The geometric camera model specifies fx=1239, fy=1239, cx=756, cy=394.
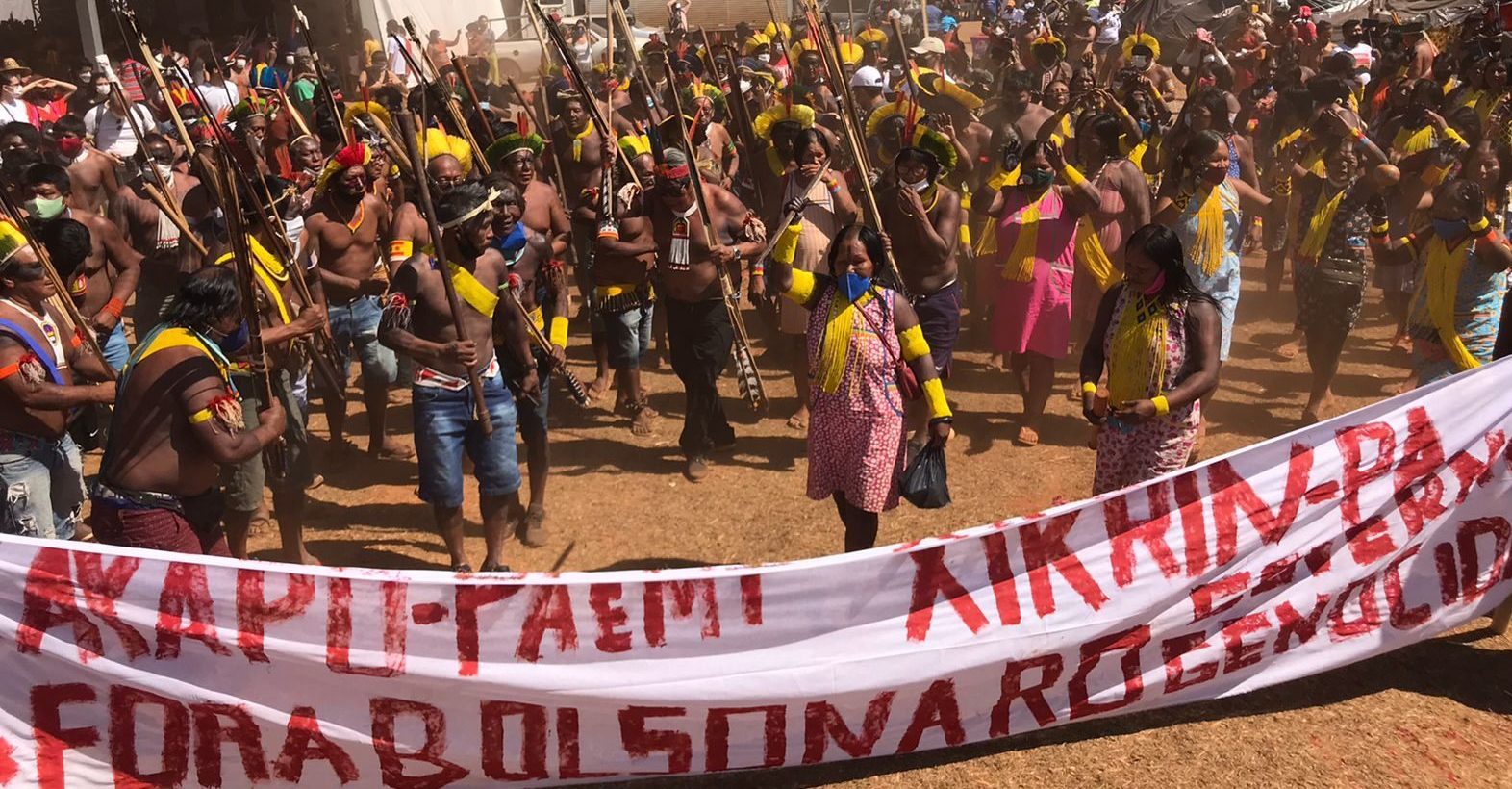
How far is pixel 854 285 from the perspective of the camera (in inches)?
223

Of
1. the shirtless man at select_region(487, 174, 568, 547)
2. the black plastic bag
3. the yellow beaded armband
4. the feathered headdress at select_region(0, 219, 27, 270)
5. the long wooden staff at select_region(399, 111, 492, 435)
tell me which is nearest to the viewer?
the long wooden staff at select_region(399, 111, 492, 435)

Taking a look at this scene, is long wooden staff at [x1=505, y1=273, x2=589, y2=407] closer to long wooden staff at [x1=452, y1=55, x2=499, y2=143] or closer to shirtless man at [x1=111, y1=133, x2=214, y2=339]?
shirtless man at [x1=111, y1=133, x2=214, y2=339]

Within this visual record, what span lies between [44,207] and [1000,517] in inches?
233

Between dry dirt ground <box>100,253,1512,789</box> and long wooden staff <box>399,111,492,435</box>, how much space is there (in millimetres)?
1305

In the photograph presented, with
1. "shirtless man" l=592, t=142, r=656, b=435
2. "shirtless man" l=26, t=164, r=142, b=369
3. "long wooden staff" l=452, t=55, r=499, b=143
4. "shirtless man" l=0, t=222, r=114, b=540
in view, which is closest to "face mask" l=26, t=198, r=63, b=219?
"shirtless man" l=26, t=164, r=142, b=369

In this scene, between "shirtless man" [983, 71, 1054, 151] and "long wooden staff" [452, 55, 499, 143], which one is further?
"shirtless man" [983, 71, 1054, 151]

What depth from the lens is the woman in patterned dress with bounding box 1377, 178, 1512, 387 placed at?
6984mm

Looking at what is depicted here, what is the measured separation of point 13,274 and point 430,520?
298 centimetres

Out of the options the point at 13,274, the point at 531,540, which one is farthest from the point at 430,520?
the point at 13,274

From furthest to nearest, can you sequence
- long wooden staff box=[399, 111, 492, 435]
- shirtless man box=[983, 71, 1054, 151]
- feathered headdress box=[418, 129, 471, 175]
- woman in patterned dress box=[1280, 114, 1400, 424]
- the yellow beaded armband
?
shirtless man box=[983, 71, 1054, 151] < feathered headdress box=[418, 129, 471, 175] < woman in patterned dress box=[1280, 114, 1400, 424] < the yellow beaded armband < long wooden staff box=[399, 111, 492, 435]

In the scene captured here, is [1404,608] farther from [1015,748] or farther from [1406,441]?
[1015,748]

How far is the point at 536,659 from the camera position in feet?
14.3

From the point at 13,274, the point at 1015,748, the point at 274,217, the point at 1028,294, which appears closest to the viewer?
the point at 1015,748

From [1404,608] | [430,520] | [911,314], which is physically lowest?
[430,520]
